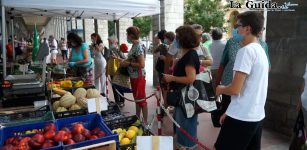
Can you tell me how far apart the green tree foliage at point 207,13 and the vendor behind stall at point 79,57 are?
21272mm

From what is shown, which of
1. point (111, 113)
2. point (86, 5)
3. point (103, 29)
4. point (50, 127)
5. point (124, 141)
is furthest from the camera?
point (103, 29)

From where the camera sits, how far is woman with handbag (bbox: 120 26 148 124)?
4.39 m

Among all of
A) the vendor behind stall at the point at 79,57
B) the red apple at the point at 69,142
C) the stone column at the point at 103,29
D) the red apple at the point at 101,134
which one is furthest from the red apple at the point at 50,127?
the stone column at the point at 103,29

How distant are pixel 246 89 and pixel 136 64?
2345 mm

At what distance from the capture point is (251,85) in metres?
2.28

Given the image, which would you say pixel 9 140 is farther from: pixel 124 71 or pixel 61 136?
pixel 124 71

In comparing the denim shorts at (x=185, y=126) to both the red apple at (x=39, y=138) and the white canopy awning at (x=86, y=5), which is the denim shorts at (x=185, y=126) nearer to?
the red apple at (x=39, y=138)

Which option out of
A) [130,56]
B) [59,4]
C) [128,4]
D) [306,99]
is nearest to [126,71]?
[130,56]

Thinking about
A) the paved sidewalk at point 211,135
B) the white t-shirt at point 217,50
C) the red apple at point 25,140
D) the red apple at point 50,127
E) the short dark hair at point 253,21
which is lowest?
the paved sidewalk at point 211,135

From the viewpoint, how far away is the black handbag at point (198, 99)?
3.04 m

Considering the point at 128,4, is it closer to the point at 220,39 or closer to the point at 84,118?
the point at 220,39

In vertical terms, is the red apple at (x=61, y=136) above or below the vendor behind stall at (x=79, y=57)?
below

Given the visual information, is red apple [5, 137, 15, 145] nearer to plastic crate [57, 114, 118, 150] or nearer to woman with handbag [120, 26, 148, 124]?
plastic crate [57, 114, 118, 150]

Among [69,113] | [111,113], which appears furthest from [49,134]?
[111,113]
